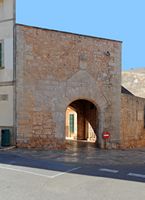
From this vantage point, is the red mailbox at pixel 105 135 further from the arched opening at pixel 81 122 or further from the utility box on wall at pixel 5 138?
the utility box on wall at pixel 5 138

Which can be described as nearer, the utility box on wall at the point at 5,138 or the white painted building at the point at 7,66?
the utility box on wall at the point at 5,138

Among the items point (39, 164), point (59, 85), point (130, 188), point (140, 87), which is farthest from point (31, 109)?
point (140, 87)

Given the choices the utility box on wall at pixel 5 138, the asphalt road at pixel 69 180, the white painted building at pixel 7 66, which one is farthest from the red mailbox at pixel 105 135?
the asphalt road at pixel 69 180

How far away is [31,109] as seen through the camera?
14.8 m

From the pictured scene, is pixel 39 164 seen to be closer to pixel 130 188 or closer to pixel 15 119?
pixel 130 188

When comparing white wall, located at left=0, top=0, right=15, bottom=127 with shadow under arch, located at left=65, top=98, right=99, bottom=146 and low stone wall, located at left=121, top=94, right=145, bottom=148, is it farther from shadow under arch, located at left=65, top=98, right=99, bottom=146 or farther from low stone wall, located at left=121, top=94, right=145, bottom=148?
low stone wall, located at left=121, top=94, right=145, bottom=148

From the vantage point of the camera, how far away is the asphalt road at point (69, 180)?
6383 mm

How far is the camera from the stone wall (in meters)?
14.8

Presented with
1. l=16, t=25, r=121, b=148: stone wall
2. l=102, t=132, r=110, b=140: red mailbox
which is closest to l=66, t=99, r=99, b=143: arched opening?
l=102, t=132, r=110, b=140: red mailbox

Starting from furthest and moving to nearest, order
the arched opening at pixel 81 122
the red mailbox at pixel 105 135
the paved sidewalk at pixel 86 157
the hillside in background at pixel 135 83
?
the hillside in background at pixel 135 83, the arched opening at pixel 81 122, the red mailbox at pixel 105 135, the paved sidewalk at pixel 86 157

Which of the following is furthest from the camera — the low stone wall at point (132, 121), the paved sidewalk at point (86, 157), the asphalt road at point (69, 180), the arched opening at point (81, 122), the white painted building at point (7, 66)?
the arched opening at point (81, 122)

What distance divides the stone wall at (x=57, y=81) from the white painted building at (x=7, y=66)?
0.39m

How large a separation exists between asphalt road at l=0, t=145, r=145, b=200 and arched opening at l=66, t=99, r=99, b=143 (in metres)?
9.11

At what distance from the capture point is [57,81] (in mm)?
15406
